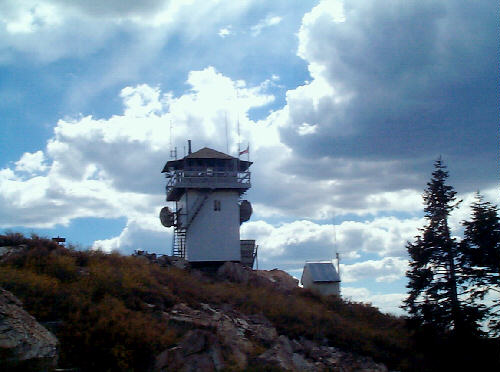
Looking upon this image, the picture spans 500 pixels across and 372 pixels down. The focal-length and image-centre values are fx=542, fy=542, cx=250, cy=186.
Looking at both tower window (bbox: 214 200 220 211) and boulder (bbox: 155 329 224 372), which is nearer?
boulder (bbox: 155 329 224 372)

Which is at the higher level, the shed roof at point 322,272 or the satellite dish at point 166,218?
the satellite dish at point 166,218

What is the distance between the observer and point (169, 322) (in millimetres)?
24844

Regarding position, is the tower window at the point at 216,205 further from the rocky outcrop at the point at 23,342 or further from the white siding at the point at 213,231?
the rocky outcrop at the point at 23,342

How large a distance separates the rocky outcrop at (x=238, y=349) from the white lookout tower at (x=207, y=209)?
13.9 m

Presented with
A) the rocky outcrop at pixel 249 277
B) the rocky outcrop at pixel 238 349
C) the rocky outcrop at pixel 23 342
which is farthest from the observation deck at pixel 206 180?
the rocky outcrop at pixel 23 342

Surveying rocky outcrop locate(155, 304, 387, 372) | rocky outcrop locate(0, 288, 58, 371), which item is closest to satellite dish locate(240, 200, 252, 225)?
rocky outcrop locate(155, 304, 387, 372)

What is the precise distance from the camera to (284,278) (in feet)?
150

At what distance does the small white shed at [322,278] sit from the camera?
45594 mm

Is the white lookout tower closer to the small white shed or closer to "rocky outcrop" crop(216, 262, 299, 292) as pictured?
"rocky outcrop" crop(216, 262, 299, 292)

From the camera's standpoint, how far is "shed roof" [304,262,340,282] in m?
45.9

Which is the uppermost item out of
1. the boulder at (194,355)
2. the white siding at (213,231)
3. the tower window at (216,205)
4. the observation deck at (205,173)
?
the observation deck at (205,173)

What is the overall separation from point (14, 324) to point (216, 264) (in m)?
26.1

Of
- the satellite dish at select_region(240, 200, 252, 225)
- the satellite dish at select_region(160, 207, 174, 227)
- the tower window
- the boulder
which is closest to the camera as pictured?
the boulder

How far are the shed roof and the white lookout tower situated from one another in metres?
6.21
